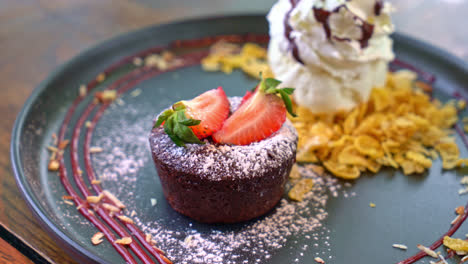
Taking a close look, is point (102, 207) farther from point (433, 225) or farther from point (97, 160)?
point (433, 225)

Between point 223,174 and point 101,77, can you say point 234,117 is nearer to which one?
point 223,174

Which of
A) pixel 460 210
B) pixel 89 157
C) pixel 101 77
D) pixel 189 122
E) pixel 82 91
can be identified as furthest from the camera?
pixel 101 77

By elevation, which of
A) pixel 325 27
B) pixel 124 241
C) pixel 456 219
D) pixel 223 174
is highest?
pixel 325 27

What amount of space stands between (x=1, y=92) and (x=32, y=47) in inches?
18.8

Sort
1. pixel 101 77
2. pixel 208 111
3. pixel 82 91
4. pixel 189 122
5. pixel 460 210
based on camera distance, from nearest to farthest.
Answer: pixel 189 122 → pixel 208 111 → pixel 460 210 → pixel 82 91 → pixel 101 77

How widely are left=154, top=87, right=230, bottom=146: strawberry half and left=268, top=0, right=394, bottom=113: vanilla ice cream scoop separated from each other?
1.95 ft

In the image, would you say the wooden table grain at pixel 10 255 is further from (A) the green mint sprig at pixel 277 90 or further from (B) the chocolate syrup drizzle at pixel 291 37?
(B) the chocolate syrup drizzle at pixel 291 37

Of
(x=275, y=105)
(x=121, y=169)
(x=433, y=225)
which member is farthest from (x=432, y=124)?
(x=121, y=169)

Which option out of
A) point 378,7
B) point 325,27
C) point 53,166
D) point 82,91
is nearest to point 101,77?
point 82,91

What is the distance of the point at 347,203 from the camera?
1.72 m

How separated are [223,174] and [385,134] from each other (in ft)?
2.98

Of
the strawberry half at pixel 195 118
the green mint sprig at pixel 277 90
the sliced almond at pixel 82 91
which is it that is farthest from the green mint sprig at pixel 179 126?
the sliced almond at pixel 82 91

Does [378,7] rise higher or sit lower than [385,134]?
higher

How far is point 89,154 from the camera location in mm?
1920
